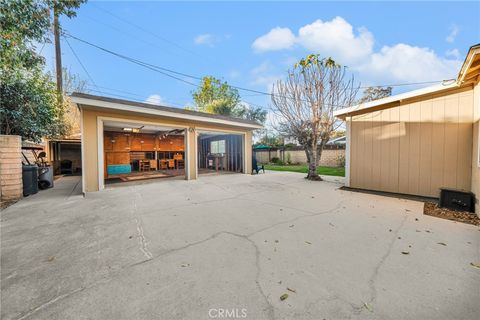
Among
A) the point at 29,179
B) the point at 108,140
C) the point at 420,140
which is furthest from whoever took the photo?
the point at 108,140

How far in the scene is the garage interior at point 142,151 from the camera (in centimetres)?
1039

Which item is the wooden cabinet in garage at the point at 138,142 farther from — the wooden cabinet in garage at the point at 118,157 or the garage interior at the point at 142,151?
the wooden cabinet in garage at the point at 118,157

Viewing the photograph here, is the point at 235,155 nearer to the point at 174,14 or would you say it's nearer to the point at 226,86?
the point at 174,14

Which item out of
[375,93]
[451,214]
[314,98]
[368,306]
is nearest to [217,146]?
[314,98]

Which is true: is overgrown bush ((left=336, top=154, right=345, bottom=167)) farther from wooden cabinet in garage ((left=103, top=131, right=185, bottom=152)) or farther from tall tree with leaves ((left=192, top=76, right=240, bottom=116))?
tall tree with leaves ((left=192, top=76, right=240, bottom=116))

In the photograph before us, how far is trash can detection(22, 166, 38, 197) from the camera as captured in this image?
5.42 m

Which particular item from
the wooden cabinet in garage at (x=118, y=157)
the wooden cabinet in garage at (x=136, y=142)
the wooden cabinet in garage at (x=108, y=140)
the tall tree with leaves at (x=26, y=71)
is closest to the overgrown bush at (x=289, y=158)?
the wooden cabinet in garage at (x=136, y=142)

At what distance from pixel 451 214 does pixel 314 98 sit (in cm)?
571

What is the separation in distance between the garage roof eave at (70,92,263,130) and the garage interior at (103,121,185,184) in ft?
7.89

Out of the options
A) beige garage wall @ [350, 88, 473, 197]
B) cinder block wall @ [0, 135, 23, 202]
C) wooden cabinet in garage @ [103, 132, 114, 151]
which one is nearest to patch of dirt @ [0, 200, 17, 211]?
cinder block wall @ [0, 135, 23, 202]

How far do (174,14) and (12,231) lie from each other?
12193 mm

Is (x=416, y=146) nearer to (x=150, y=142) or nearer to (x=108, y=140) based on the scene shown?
(x=150, y=142)

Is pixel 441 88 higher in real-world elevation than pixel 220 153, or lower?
higher

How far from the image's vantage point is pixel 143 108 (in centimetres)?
634
